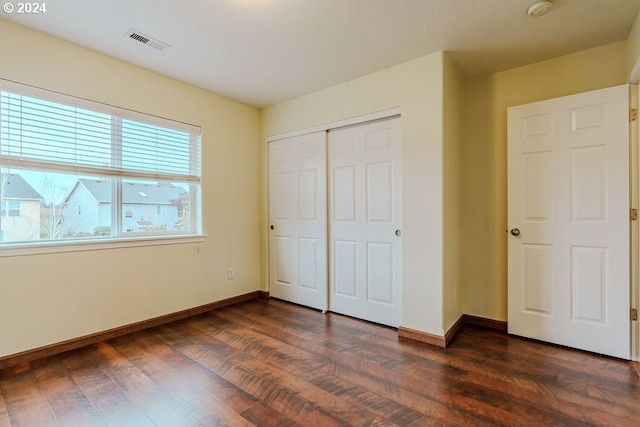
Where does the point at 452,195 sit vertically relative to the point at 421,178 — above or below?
below

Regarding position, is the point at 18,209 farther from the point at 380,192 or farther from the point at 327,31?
the point at 380,192

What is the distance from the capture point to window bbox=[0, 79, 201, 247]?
226cm

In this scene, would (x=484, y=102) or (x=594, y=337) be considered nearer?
(x=594, y=337)

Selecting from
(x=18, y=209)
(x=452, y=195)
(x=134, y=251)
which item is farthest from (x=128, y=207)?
(x=452, y=195)

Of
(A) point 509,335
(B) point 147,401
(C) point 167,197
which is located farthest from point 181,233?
(A) point 509,335

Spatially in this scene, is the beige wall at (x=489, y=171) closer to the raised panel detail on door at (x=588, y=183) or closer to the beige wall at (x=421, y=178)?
the raised panel detail on door at (x=588, y=183)

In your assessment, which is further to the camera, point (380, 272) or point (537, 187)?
point (380, 272)

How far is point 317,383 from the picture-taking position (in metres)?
1.97

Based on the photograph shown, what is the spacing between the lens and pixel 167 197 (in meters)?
3.18

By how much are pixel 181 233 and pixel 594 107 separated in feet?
12.9

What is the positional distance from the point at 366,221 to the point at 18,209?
2.89 metres

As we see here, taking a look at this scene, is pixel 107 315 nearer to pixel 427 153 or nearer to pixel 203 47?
pixel 203 47

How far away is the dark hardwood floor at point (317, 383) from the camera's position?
164 centimetres

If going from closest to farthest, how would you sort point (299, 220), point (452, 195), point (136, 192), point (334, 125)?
point (452, 195), point (136, 192), point (334, 125), point (299, 220)
